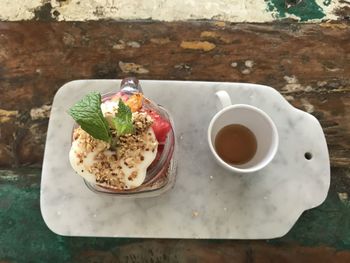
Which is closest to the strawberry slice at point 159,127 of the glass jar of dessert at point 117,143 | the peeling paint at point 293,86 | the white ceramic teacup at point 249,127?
the glass jar of dessert at point 117,143

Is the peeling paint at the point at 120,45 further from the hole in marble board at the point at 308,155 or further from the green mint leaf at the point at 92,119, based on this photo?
the hole in marble board at the point at 308,155

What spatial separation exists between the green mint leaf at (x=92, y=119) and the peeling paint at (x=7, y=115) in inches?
12.3

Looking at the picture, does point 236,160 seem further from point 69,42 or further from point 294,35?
point 69,42

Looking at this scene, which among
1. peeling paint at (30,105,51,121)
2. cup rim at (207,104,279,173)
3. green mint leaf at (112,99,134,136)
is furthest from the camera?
peeling paint at (30,105,51,121)

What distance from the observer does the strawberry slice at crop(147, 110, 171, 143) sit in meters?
0.80

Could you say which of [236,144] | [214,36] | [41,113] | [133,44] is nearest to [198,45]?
[214,36]

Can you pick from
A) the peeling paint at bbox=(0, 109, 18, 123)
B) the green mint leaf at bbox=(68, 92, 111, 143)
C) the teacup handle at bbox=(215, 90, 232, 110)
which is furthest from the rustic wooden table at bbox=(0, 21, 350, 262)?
the green mint leaf at bbox=(68, 92, 111, 143)

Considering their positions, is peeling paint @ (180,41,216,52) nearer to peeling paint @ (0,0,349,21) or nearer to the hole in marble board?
peeling paint @ (0,0,349,21)

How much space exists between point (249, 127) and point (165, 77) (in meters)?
0.23

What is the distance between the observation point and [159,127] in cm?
80

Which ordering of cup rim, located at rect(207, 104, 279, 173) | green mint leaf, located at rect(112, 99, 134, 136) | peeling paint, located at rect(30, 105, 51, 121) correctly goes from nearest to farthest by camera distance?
green mint leaf, located at rect(112, 99, 134, 136) → cup rim, located at rect(207, 104, 279, 173) → peeling paint, located at rect(30, 105, 51, 121)

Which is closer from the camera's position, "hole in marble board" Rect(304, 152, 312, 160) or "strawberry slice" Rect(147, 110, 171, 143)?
"strawberry slice" Rect(147, 110, 171, 143)

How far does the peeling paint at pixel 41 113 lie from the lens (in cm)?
99

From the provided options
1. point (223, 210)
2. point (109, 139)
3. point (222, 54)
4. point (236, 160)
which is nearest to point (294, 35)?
point (222, 54)
